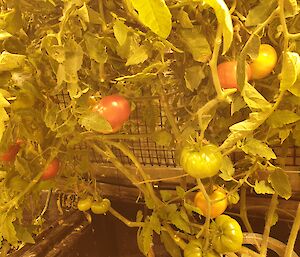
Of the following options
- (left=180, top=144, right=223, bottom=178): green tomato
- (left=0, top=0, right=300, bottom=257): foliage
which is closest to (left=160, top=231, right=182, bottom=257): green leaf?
(left=0, top=0, right=300, bottom=257): foliage

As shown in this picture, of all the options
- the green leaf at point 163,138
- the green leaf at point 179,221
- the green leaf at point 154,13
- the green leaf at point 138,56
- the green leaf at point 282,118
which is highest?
the green leaf at point 154,13

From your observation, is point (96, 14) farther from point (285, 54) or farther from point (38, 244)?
point (38, 244)

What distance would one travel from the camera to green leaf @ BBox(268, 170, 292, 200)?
1.72 feet

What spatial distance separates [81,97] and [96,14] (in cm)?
9

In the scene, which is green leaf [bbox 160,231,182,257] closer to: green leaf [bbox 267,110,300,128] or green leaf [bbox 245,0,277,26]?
green leaf [bbox 267,110,300,128]

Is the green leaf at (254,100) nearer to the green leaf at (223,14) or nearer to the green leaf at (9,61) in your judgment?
the green leaf at (223,14)

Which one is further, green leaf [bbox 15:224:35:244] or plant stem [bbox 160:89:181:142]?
green leaf [bbox 15:224:35:244]

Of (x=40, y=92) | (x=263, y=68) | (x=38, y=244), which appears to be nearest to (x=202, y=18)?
(x=263, y=68)

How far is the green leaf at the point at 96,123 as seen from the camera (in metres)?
0.45

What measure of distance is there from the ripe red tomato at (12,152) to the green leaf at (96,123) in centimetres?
19

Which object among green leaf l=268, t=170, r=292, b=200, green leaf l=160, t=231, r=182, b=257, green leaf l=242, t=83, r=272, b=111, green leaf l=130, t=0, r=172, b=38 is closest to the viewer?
green leaf l=130, t=0, r=172, b=38

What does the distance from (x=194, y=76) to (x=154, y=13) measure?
190 millimetres

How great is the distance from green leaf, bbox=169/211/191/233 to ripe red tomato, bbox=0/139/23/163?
244mm

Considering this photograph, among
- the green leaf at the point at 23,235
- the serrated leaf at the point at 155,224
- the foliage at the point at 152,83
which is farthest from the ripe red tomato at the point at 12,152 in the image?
the serrated leaf at the point at 155,224
